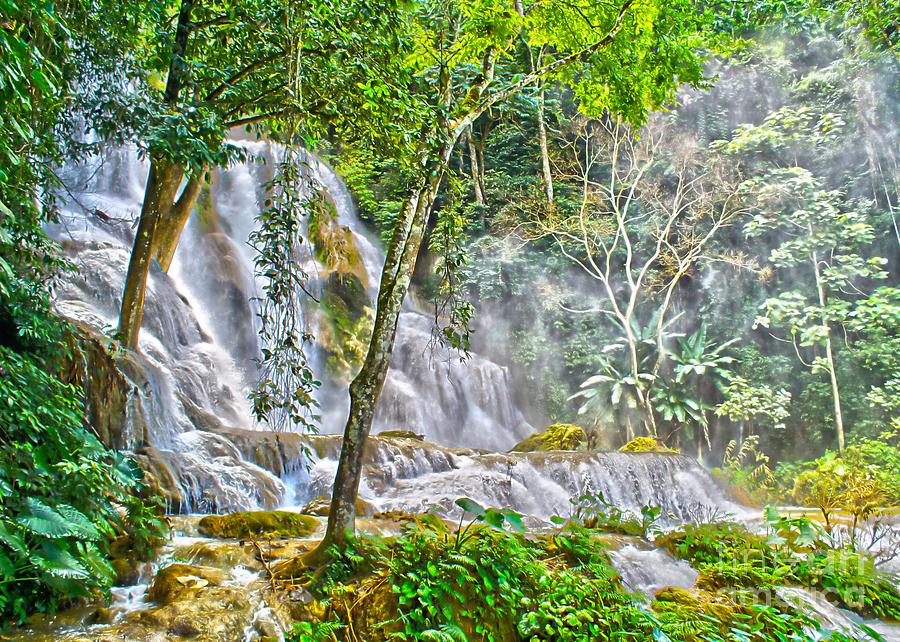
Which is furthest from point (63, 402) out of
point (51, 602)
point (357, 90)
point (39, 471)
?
point (357, 90)

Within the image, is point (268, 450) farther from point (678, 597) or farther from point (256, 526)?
point (678, 597)

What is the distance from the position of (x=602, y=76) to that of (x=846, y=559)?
535cm

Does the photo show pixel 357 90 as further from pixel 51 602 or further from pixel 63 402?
pixel 51 602

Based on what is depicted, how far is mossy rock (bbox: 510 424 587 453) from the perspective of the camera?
39.6 feet

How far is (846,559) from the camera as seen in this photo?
5.29 metres

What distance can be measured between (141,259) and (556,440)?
27.7ft

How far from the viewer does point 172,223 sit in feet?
32.2

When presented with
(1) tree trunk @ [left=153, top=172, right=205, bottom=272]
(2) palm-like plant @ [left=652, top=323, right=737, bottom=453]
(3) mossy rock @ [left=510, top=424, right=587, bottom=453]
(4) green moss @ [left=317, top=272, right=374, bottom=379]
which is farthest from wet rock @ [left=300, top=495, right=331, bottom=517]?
(2) palm-like plant @ [left=652, top=323, right=737, bottom=453]

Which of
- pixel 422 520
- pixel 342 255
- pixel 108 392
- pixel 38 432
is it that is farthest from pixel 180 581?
pixel 342 255

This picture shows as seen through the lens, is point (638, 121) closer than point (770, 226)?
Yes

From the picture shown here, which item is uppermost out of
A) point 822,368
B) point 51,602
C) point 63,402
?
point 822,368

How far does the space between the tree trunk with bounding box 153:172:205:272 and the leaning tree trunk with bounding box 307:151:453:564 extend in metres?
5.94

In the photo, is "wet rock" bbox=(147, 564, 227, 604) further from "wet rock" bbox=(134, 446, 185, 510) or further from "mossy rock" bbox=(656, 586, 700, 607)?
"mossy rock" bbox=(656, 586, 700, 607)

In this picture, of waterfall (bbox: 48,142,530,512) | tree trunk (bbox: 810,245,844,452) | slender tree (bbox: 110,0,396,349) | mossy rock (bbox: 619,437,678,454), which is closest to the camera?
slender tree (bbox: 110,0,396,349)
